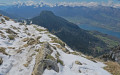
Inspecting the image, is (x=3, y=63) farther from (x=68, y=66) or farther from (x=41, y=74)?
(x=68, y=66)

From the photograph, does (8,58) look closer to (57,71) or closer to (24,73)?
(24,73)

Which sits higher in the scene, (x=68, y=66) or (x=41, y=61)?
(x=41, y=61)

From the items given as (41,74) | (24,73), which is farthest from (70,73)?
(24,73)

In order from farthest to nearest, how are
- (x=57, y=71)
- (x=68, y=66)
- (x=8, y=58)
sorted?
(x=8, y=58) < (x=68, y=66) < (x=57, y=71)

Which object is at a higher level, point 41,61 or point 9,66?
point 41,61

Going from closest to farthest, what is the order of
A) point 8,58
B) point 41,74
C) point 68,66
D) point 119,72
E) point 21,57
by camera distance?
point 41,74 < point 119,72 < point 68,66 < point 8,58 < point 21,57

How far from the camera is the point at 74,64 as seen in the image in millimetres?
19969

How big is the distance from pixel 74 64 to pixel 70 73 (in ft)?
8.69

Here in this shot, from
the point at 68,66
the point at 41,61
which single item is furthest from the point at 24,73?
the point at 68,66

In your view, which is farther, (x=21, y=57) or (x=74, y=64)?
(x=21, y=57)

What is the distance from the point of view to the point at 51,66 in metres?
17.7

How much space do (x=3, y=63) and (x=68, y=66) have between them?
406 inches

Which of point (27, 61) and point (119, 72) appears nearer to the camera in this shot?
point (119, 72)

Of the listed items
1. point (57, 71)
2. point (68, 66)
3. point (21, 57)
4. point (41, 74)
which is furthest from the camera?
point (21, 57)
